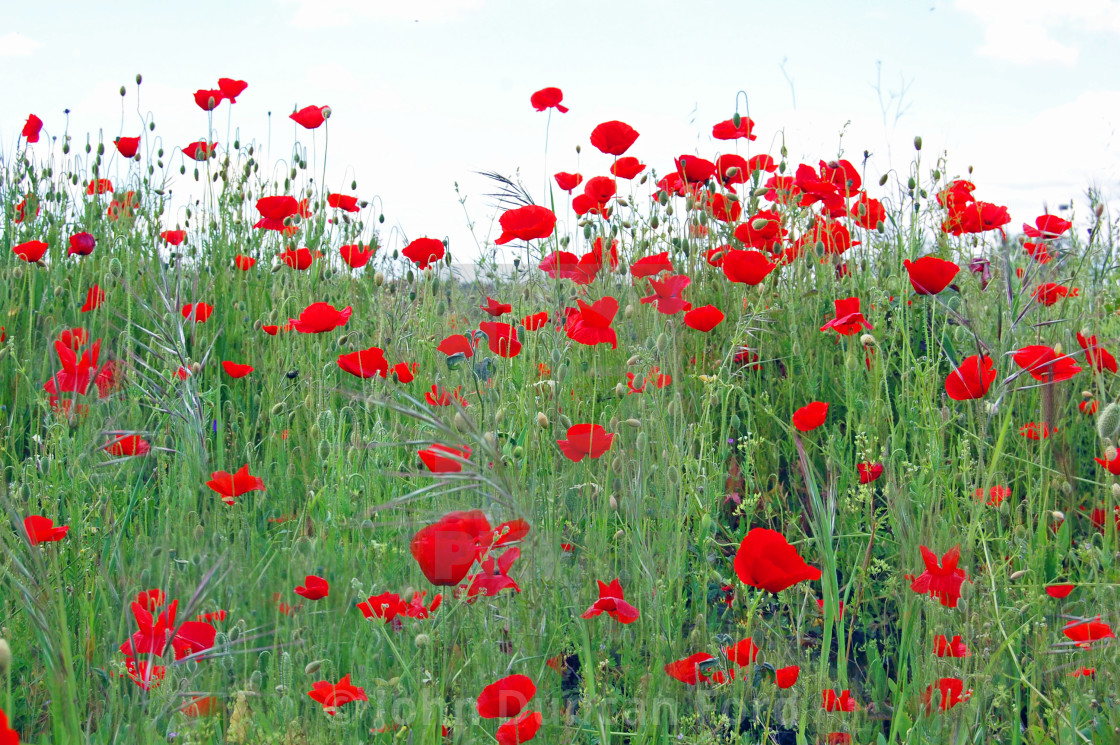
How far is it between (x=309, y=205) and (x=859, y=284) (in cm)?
250

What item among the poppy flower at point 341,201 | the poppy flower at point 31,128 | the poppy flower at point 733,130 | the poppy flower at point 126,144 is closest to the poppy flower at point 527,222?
the poppy flower at point 733,130

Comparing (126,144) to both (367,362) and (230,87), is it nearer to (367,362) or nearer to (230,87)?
(230,87)

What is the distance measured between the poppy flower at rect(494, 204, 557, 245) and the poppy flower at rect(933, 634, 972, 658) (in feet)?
3.39

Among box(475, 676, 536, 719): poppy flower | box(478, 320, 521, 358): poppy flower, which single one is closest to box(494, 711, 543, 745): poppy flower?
box(475, 676, 536, 719): poppy flower

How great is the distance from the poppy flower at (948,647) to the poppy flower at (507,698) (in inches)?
24.6

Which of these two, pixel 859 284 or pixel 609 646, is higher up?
pixel 859 284

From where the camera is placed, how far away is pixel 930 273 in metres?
1.67

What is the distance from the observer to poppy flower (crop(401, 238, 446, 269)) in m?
2.46

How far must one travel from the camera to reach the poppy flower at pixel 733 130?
2.73 m

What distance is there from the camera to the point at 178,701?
997 millimetres

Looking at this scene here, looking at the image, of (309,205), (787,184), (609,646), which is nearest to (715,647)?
(609,646)

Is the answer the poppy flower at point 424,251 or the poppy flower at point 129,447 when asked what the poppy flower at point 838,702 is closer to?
the poppy flower at point 129,447

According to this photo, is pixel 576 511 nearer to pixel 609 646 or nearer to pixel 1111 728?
pixel 609 646

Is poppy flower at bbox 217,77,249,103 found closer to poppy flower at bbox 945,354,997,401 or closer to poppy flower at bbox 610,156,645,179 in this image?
poppy flower at bbox 610,156,645,179
